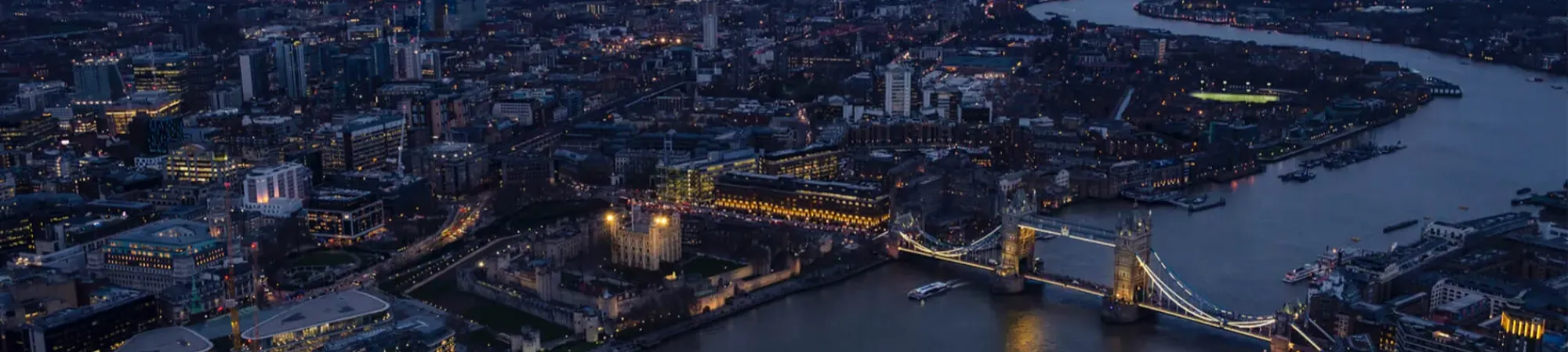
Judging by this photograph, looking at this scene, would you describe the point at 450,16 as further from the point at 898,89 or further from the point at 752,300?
the point at 752,300

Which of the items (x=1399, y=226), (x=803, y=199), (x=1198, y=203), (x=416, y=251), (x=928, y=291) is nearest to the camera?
(x=928, y=291)

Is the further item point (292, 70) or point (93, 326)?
point (292, 70)

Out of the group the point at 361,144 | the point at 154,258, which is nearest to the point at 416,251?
the point at 154,258

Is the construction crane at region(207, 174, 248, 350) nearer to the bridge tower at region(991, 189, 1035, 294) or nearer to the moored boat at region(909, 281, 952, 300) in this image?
the moored boat at region(909, 281, 952, 300)

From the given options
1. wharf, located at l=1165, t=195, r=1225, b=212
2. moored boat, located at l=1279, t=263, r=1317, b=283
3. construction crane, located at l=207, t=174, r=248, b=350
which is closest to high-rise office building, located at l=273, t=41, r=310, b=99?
construction crane, located at l=207, t=174, r=248, b=350

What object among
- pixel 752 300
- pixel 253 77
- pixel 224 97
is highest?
pixel 253 77

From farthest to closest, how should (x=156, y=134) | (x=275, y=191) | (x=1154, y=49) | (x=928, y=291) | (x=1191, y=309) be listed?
(x=1154, y=49)
(x=156, y=134)
(x=275, y=191)
(x=928, y=291)
(x=1191, y=309)

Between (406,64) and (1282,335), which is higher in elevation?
(406,64)

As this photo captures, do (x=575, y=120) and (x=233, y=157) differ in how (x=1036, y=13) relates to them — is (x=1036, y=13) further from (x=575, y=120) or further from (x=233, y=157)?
(x=233, y=157)
